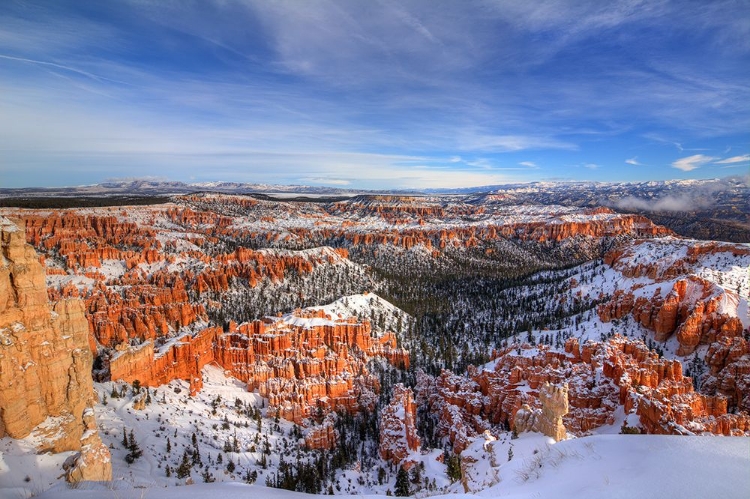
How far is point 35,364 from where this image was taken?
13.8 m

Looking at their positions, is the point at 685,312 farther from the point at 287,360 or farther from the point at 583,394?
the point at 287,360

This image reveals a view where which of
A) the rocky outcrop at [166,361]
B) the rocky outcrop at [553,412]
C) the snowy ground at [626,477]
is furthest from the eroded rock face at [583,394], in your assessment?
the rocky outcrop at [166,361]

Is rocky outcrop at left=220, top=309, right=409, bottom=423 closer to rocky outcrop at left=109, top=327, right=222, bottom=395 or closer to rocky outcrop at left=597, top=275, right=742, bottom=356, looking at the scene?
rocky outcrop at left=109, top=327, right=222, bottom=395

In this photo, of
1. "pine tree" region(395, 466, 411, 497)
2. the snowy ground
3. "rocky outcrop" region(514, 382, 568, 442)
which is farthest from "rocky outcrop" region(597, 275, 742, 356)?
the snowy ground

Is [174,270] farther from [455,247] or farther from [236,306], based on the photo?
[455,247]

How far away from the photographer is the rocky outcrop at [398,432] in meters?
27.0

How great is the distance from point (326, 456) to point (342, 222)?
14264cm

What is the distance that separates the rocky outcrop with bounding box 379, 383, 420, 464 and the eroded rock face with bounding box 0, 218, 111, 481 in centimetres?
1887

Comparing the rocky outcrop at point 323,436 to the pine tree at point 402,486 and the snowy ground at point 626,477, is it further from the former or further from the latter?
the snowy ground at point 626,477

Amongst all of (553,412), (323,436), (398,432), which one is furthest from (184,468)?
(553,412)

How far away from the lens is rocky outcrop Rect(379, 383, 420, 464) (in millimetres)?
27047

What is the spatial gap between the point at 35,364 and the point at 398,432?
72.5 ft

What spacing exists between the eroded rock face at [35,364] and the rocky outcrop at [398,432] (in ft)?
61.9

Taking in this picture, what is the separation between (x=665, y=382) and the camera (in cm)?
2602
